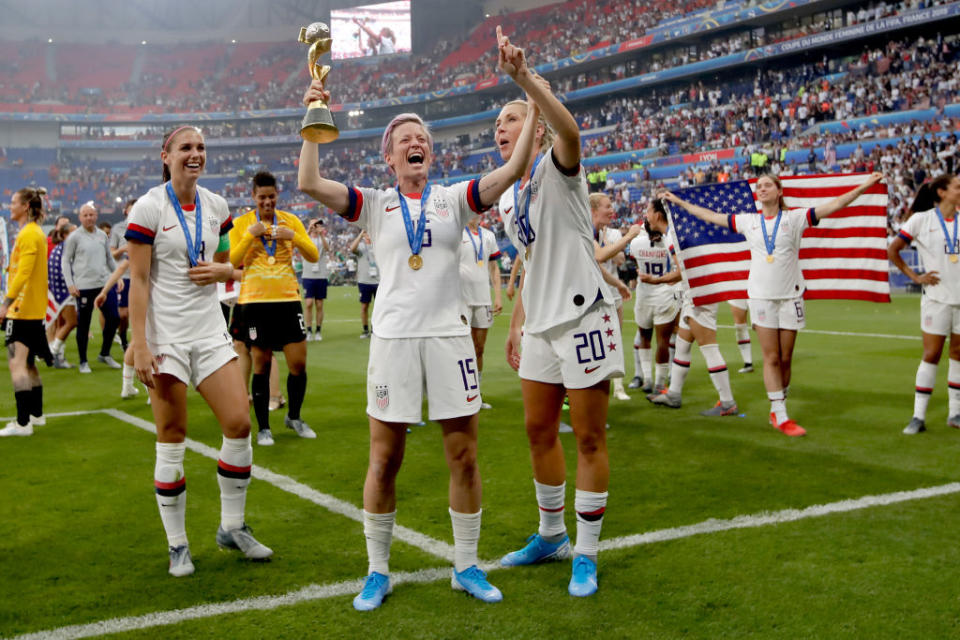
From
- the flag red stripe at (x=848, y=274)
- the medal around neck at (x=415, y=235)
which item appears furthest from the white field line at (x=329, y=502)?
the flag red stripe at (x=848, y=274)

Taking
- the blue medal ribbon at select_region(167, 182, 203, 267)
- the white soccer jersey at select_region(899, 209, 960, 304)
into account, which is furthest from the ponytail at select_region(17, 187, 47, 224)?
the white soccer jersey at select_region(899, 209, 960, 304)

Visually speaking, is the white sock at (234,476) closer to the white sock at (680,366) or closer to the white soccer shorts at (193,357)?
the white soccer shorts at (193,357)

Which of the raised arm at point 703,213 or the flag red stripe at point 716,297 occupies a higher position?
the raised arm at point 703,213

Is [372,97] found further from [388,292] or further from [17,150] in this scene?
[388,292]

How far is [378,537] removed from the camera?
3.91 metres

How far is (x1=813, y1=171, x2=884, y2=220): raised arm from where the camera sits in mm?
7172

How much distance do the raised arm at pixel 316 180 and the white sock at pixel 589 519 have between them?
177 centimetres

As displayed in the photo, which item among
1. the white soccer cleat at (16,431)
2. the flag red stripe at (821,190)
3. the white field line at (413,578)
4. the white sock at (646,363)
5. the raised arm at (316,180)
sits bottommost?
the white soccer cleat at (16,431)

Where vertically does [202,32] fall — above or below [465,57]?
above

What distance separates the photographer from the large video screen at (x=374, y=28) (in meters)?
70.2

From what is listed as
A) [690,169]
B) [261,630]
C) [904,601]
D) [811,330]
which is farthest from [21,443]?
[690,169]

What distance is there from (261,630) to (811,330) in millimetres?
14177

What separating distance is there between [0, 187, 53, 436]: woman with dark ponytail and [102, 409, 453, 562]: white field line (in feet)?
3.84

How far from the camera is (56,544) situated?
4.85 m
